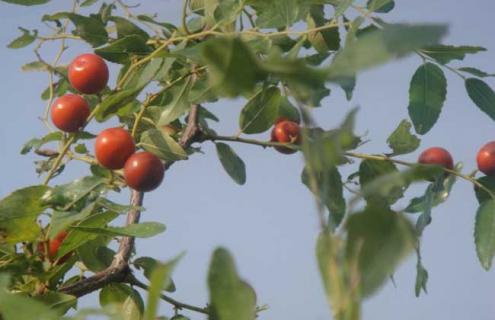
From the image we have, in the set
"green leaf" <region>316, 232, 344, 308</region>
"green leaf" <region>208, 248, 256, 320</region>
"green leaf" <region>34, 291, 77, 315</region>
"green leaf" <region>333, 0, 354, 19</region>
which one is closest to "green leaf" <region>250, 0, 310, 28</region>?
"green leaf" <region>333, 0, 354, 19</region>

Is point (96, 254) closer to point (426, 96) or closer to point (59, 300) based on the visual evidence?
point (59, 300)

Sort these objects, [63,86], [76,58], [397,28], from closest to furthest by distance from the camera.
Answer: [397,28] → [76,58] → [63,86]

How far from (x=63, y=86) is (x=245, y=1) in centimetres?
82

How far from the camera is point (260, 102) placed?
1887 mm

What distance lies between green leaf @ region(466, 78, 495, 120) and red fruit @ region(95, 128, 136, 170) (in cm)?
91

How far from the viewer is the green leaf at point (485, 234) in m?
1.77

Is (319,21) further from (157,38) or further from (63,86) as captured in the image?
(63,86)

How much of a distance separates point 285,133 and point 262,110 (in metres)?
0.14

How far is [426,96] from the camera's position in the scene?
1968 millimetres

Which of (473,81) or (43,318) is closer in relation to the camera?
(43,318)

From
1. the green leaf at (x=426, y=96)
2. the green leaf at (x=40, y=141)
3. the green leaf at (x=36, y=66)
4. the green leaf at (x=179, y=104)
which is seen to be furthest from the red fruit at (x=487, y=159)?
the green leaf at (x=36, y=66)

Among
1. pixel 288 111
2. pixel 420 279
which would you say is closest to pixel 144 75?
pixel 288 111

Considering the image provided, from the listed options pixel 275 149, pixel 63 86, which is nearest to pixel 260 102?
pixel 275 149

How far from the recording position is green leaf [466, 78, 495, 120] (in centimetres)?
201
